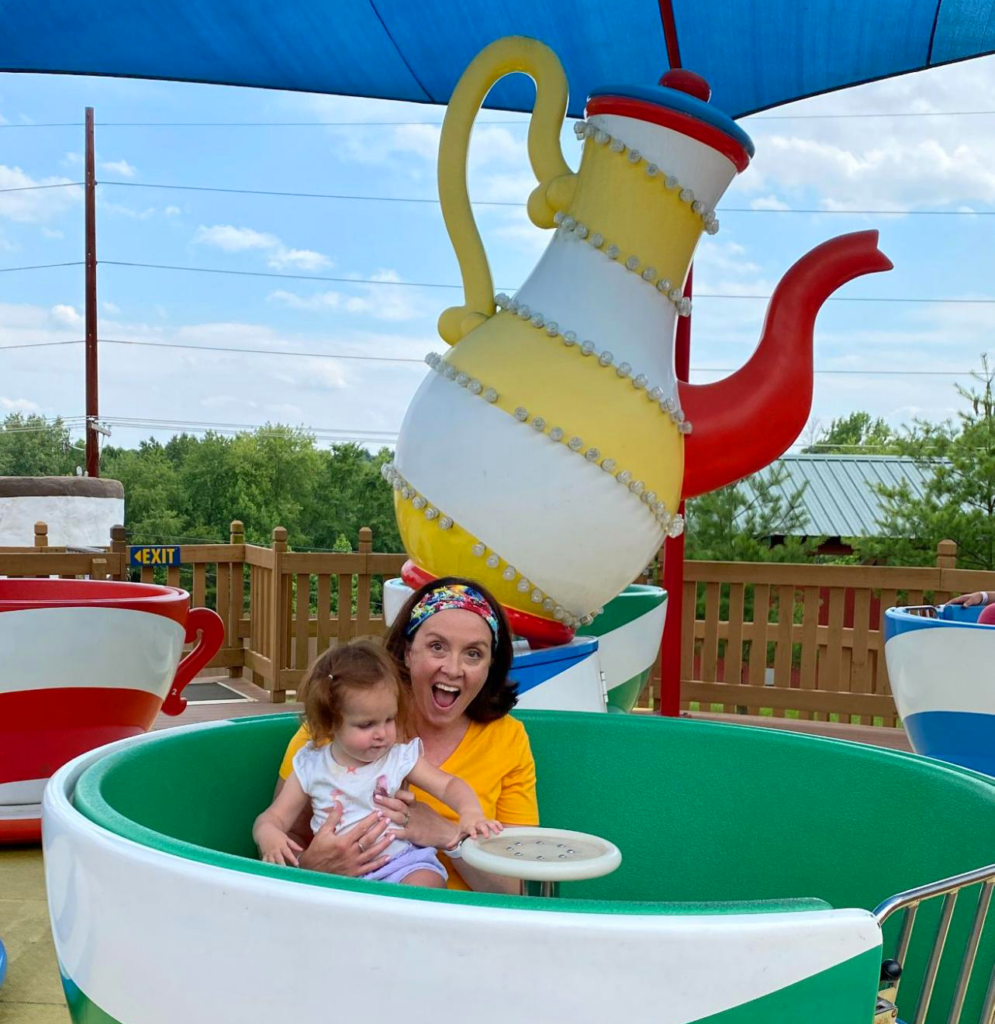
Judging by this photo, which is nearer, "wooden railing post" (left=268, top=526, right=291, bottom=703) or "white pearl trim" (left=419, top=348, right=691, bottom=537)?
"white pearl trim" (left=419, top=348, right=691, bottom=537)

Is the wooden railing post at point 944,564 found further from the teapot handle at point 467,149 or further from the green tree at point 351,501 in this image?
the green tree at point 351,501

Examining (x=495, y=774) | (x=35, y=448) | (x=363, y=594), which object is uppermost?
(x=35, y=448)

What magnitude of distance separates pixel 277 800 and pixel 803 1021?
0.82m

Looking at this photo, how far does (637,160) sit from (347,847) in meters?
1.41

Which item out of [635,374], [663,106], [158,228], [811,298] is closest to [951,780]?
[635,374]

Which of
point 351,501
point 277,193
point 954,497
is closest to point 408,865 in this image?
point 954,497

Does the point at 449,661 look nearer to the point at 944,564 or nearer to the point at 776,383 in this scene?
the point at 776,383

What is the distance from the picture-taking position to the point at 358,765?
1.49m

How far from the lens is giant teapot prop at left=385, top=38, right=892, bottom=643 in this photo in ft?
7.07

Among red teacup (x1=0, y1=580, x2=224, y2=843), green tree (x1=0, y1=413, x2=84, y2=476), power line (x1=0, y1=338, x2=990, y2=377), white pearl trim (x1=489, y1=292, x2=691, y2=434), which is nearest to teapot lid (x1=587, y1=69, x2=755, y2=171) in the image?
white pearl trim (x1=489, y1=292, x2=691, y2=434)

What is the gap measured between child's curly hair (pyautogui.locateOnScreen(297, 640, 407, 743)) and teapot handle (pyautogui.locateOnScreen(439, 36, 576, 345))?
103 centimetres

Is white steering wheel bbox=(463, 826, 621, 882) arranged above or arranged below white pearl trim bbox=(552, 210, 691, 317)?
below

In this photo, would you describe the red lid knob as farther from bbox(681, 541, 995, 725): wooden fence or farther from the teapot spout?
bbox(681, 541, 995, 725): wooden fence

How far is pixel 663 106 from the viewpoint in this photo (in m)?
2.22
